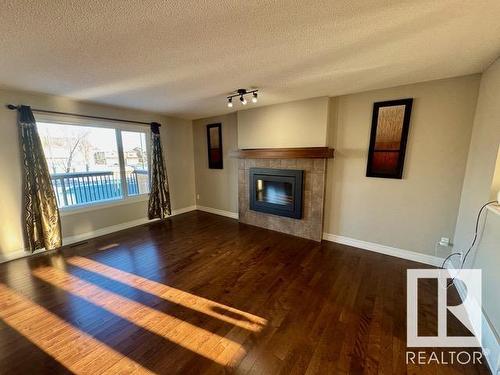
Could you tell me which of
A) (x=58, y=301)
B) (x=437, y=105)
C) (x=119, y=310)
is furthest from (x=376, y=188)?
(x=58, y=301)

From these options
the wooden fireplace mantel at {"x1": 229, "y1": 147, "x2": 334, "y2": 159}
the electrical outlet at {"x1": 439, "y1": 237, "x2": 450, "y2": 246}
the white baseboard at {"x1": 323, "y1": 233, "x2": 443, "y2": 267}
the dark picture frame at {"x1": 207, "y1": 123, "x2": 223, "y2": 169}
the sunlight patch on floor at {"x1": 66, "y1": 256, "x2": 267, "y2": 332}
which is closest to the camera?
the sunlight patch on floor at {"x1": 66, "y1": 256, "x2": 267, "y2": 332}

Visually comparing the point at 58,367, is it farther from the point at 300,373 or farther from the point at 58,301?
the point at 300,373

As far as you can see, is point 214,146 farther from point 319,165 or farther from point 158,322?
point 158,322

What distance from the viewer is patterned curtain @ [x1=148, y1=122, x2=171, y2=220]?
4250mm

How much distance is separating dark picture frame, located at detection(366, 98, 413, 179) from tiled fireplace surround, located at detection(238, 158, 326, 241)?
2.26 ft

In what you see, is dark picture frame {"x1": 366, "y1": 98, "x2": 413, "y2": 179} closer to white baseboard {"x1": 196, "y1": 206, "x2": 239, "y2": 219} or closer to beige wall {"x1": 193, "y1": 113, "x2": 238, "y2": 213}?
beige wall {"x1": 193, "y1": 113, "x2": 238, "y2": 213}

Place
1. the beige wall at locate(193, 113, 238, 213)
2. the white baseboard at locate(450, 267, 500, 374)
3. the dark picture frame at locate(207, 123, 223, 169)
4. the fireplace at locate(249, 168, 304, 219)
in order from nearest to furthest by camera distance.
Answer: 1. the white baseboard at locate(450, 267, 500, 374)
2. the fireplace at locate(249, 168, 304, 219)
3. the beige wall at locate(193, 113, 238, 213)
4. the dark picture frame at locate(207, 123, 223, 169)

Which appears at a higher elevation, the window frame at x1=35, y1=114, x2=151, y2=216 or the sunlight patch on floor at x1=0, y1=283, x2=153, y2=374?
the window frame at x1=35, y1=114, x2=151, y2=216

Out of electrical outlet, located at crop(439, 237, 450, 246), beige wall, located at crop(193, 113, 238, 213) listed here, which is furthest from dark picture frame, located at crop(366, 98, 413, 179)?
beige wall, located at crop(193, 113, 238, 213)

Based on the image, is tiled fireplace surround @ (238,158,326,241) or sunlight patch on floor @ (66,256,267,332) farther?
tiled fireplace surround @ (238,158,326,241)

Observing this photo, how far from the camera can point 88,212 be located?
11.6 feet

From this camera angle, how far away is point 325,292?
2.16m

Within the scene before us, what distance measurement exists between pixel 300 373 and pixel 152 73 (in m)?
2.86

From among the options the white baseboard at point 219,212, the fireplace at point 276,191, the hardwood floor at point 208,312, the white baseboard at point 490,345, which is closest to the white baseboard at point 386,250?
the hardwood floor at point 208,312
